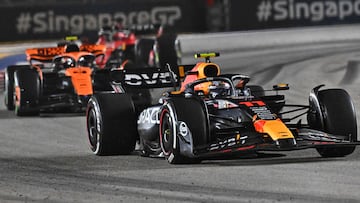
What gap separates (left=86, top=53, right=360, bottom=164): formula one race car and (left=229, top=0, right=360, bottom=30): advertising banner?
23.2m

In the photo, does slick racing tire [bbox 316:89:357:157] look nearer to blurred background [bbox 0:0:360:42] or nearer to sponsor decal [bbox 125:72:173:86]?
Answer: sponsor decal [bbox 125:72:173:86]

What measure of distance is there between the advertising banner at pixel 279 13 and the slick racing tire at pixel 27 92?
17672mm

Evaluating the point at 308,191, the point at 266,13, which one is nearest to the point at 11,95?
the point at 308,191

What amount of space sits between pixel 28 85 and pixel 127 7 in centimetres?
1705

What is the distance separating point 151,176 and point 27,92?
27.8ft

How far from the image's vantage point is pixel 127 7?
3597cm

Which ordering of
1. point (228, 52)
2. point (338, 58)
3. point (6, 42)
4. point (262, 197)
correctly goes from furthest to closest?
point (6, 42), point (228, 52), point (338, 58), point (262, 197)

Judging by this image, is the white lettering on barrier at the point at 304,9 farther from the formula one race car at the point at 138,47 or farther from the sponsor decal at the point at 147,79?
the sponsor decal at the point at 147,79

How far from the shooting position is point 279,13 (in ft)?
120

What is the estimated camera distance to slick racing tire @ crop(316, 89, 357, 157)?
11828 millimetres

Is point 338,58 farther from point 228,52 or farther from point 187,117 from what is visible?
point 187,117

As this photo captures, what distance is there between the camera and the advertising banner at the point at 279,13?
36281 mm

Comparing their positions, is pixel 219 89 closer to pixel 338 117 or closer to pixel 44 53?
pixel 338 117

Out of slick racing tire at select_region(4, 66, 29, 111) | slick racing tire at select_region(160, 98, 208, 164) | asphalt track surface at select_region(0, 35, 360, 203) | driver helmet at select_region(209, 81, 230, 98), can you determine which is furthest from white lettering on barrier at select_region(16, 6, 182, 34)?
slick racing tire at select_region(160, 98, 208, 164)
